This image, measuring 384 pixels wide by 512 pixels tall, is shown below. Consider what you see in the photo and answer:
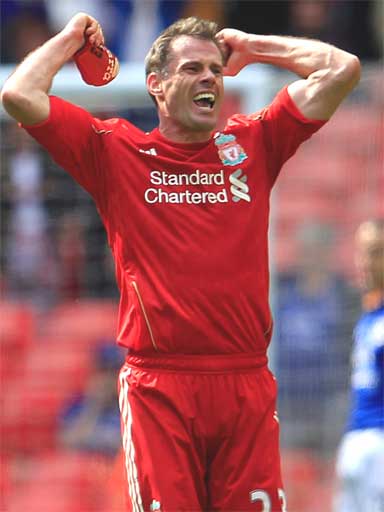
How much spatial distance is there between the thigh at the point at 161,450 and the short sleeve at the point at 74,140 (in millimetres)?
728

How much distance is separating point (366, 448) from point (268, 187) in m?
2.94

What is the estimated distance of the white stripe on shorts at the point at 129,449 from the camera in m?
4.64

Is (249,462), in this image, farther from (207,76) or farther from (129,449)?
(207,76)

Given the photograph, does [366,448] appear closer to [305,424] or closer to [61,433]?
[305,424]

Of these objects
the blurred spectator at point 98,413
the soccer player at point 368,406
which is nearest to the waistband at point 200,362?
the soccer player at point 368,406

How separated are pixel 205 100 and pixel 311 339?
4.33 metres

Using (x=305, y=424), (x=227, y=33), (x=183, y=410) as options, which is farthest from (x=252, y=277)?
(x=305, y=424)

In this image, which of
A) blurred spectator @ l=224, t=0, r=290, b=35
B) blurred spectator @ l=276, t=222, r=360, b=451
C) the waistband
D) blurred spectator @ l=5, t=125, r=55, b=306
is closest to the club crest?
the waistband

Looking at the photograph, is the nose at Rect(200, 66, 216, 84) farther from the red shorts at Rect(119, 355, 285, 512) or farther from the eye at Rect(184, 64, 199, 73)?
the red shorts at Rect(119, 355, 285, 512)

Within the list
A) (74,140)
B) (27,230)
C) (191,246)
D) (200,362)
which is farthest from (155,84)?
(27,230)

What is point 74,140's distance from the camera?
478 cm

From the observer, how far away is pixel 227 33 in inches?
200

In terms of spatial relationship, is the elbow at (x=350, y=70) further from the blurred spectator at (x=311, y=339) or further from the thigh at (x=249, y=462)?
the blurred spectator at (x=311, y=339)

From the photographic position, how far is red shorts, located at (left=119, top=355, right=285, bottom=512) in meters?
4.59
